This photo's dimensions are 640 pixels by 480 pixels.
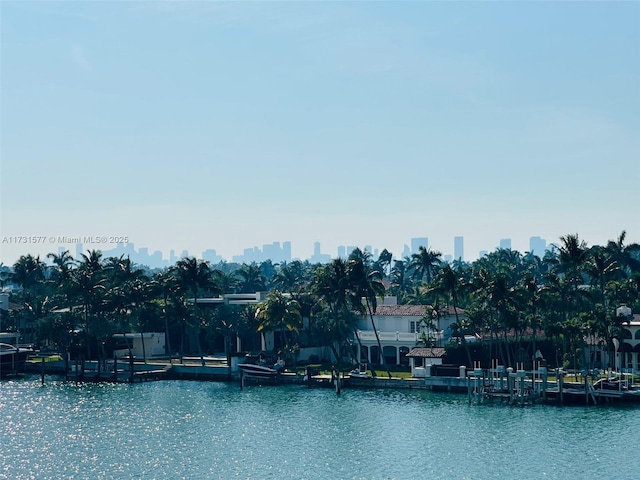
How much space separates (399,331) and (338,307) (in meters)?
11.1

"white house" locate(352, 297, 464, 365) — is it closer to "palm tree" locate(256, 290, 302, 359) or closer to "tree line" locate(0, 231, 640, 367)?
"tree line" locate(0, 231, 640, 367)

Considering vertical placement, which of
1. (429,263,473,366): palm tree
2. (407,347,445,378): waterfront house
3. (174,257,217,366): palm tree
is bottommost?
(407,347,445,378): waterfront house

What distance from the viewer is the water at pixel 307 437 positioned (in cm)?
6531

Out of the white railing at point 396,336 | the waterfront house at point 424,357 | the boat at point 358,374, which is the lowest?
the boat at point 358,374

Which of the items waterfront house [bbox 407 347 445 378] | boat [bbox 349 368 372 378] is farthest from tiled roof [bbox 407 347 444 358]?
boat [bbox 349 368 372 378]

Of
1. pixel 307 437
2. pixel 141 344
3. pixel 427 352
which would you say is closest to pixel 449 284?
pixel 427 352

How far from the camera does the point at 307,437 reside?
77375mm

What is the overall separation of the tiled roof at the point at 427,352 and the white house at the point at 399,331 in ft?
Result: 20.6

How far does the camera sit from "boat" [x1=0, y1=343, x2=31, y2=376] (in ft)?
416

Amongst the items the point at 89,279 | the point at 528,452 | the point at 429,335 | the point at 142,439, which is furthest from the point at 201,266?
the point at 528,452

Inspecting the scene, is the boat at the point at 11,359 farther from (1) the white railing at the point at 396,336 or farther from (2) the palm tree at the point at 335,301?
(1) the white railing at the point at 396,336

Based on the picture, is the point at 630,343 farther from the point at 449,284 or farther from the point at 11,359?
the point at 11,359

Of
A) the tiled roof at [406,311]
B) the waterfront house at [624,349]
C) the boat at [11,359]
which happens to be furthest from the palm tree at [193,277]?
the waterfront house at [624,349]

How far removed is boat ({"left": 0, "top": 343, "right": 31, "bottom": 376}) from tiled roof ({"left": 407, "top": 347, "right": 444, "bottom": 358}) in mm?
58294
